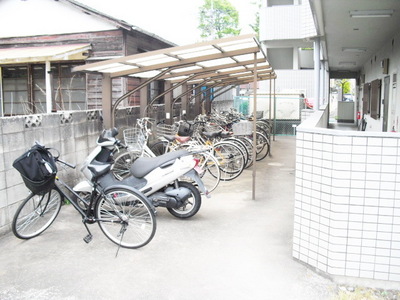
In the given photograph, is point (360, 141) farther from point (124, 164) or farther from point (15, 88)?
point (15, 88)

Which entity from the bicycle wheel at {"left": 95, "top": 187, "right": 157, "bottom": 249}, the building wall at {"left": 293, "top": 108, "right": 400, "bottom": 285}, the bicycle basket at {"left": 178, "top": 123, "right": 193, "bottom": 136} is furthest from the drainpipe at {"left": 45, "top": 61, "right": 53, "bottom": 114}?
the building wall at {"left": 293, "top": 108, "right": 400, "bottom": 285}

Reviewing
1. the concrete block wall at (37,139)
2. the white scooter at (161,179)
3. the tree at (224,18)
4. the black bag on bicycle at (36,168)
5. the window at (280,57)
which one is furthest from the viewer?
the tree at (224,18)

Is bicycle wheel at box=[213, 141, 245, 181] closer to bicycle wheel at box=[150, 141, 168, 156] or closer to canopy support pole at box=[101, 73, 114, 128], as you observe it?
bicycle wheel at box=[150, 141, 168, 156]

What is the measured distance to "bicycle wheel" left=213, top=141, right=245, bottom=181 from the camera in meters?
7.50

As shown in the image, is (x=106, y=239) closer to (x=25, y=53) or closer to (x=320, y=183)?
(x=320, y=183)

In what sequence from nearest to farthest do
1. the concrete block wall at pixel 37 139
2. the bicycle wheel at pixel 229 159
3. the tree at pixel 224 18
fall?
the concrete block wall at pixel 37 139 < the bicycle wheel at pixel 229 159 < the tree at pixel 224 18

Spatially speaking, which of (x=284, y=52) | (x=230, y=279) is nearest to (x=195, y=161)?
(x=230, y=279)

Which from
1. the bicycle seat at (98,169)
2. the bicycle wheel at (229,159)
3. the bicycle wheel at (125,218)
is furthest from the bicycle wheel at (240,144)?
the bicycle seat at (98,169)

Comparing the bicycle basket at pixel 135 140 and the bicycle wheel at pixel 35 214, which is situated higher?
the bicycle basket at pixel 135 140

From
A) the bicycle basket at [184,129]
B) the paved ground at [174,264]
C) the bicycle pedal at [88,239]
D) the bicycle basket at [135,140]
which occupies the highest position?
the bicycle basket at [184,129]

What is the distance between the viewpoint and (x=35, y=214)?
4.48m

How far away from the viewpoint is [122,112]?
24.4ft

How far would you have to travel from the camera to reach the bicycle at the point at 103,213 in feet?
13.4

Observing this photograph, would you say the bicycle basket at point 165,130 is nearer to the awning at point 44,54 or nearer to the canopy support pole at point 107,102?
the canopy support pole at point 107,102
